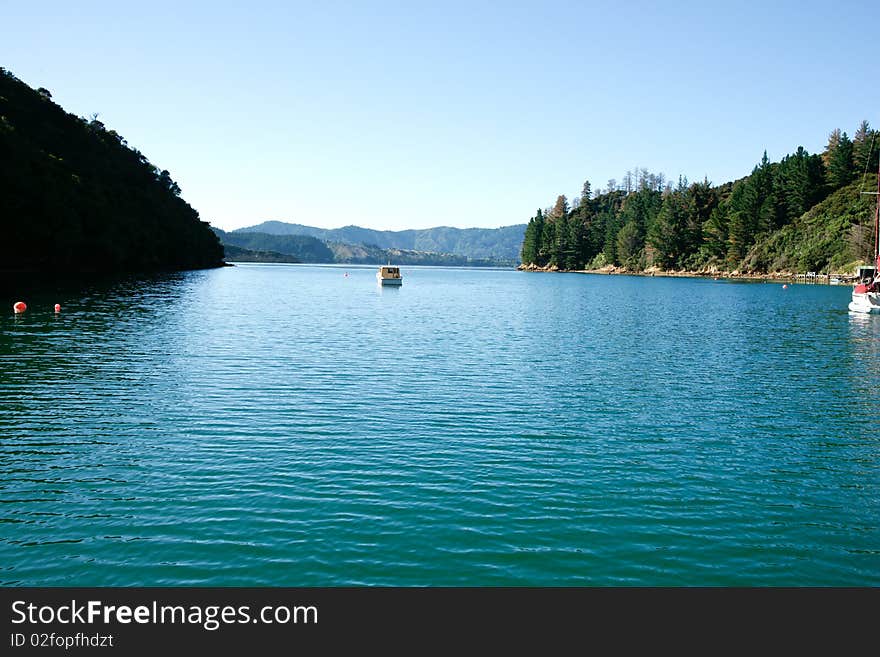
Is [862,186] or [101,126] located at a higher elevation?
[101,126]

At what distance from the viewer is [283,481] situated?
19609mm

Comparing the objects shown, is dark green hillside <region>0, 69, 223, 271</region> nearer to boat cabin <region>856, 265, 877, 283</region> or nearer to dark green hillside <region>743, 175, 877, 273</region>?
boat cabin <region>856, 265, 877, 283</region>

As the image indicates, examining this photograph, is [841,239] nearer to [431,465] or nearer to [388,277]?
[388,277]

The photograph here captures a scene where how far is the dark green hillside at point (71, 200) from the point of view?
316 feet

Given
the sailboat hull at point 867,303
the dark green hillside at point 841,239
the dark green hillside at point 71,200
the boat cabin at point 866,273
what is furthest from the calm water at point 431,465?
the dark green hillside at point 841,239

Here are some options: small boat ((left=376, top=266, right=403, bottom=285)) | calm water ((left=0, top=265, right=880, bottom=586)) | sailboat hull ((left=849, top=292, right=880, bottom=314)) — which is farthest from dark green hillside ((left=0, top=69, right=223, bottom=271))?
sailboat hull ((left=849, top=292, right=880, bottom=314))

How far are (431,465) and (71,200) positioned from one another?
112 metres

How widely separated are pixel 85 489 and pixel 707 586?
1667 centimetres
